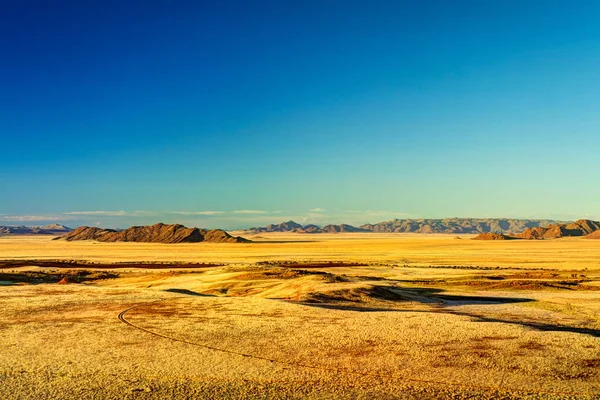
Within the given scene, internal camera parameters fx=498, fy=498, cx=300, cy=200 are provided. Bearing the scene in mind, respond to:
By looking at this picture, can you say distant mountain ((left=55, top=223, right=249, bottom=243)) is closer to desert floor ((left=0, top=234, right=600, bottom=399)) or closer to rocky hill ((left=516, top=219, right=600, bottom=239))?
rocky hill ((left=516, top=219, right=600, bottom=239))

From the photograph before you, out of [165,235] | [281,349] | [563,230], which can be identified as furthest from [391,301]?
[563,230]

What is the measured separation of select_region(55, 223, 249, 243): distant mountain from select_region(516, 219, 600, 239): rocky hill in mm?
83739

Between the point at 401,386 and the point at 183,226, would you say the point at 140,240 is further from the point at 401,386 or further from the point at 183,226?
the point at 401,386

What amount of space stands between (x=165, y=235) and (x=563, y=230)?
390ft

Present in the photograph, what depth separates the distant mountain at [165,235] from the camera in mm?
125500

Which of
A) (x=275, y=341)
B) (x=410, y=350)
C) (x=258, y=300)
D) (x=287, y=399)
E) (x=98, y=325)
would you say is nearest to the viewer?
(x=287, y=399)

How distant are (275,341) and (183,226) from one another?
126403 millimetres

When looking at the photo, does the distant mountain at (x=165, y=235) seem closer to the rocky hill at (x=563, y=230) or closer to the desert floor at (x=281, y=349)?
the rocky hill at (x=563, y=230)

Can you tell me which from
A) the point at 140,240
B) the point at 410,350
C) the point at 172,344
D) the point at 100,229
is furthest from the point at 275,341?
the point at 100,229

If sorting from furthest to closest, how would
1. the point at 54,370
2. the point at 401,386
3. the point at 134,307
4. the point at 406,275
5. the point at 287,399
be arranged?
the point at 406,275
the point at 134,307
the point at 54,370
the point at 401,386
the point at 287,399

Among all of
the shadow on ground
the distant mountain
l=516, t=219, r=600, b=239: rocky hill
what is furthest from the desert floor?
l=516, t=219, r=600, b=239: rocky hill

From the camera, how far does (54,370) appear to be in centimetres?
1030

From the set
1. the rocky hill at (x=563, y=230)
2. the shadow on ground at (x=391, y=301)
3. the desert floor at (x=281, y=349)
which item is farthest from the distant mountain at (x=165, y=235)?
the desert floor at (x=281, y=349)

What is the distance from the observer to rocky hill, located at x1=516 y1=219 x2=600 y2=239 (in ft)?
478
